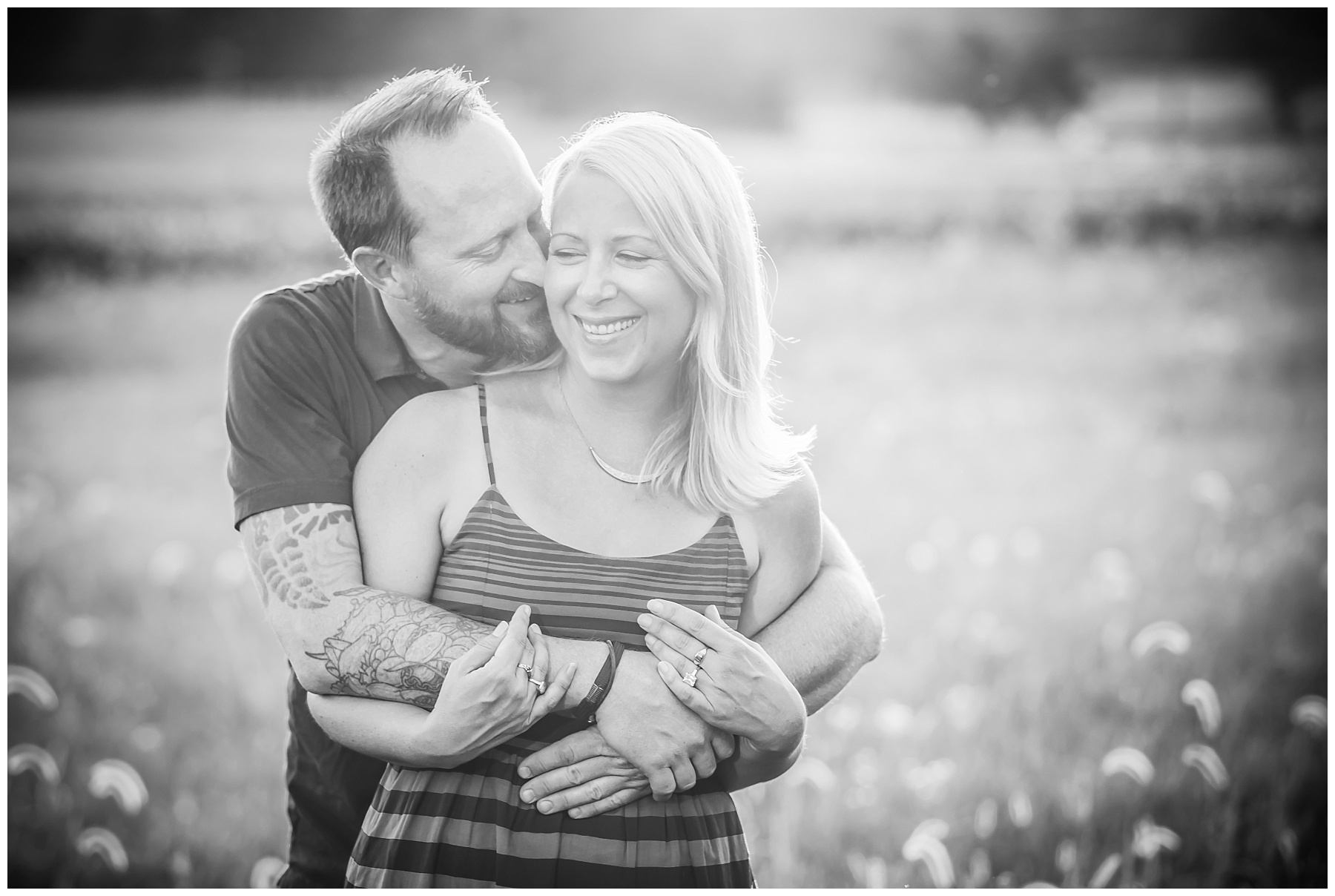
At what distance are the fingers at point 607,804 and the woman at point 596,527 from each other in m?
0.02

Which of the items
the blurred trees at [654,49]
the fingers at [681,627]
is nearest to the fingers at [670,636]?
the fingers at [681,627]

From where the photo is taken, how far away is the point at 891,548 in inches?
219

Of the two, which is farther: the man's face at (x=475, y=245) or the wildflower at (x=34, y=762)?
the wildflower at (x=34, y=762)

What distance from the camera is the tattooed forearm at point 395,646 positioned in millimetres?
1964

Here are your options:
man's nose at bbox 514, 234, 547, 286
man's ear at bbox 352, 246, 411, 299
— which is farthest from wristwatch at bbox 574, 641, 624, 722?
man's ear at bbox 352, 246, 411, 299

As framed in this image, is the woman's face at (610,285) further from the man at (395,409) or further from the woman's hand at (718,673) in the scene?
the woman's hand at (718,673)

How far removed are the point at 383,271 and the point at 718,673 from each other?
1.12 m

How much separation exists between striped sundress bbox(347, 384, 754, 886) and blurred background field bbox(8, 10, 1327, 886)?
1.92 meters

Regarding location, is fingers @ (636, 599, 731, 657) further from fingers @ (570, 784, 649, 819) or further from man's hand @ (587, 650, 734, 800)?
fingers @ (570, 784, 649, 819)

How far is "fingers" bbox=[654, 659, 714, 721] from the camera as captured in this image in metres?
2.03

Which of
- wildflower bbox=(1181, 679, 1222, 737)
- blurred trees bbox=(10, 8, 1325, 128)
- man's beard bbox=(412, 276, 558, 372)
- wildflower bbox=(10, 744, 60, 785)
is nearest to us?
man's beard bbox=(412, 276, 558, 372)

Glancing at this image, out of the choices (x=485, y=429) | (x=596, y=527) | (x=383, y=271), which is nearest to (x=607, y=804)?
(x=596, y=527)

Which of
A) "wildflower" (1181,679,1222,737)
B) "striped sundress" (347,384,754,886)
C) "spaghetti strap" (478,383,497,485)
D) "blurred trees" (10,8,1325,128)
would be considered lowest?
"wildflower" (1181,679,1222,737)

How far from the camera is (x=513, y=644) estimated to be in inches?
75.6
